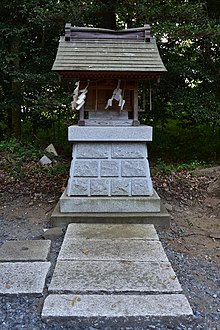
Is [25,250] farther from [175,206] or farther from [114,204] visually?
[175,206]

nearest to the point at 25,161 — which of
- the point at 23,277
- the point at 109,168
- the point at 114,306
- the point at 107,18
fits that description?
the point at 109,168

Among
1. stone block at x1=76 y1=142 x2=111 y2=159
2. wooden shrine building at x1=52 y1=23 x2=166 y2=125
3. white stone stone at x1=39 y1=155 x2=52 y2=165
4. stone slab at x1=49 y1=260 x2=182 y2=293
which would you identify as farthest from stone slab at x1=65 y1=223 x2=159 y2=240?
white stone stone at x1=39 y1=155 x2=52 y2=165

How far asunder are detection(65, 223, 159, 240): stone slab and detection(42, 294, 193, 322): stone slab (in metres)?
1.11

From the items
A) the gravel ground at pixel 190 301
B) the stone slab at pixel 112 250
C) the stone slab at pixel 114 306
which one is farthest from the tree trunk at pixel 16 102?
the stone slab at pixel 114 306

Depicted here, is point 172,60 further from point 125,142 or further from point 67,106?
point 125,142

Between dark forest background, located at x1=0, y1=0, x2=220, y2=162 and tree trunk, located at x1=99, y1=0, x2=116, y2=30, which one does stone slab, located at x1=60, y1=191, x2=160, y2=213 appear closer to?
dark forest background, located at x1=0, y1=0, x2=220, y2=162

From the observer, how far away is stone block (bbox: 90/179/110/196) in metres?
4.18

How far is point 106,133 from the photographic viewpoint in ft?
13.5

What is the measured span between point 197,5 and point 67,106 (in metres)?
3.06

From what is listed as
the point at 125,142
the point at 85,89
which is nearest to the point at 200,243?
the point at 125,142

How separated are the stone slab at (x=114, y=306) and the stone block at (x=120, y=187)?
192cm

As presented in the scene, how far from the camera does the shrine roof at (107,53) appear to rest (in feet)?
12.9

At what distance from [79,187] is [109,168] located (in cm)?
42

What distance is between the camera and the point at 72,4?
20.7 feet
